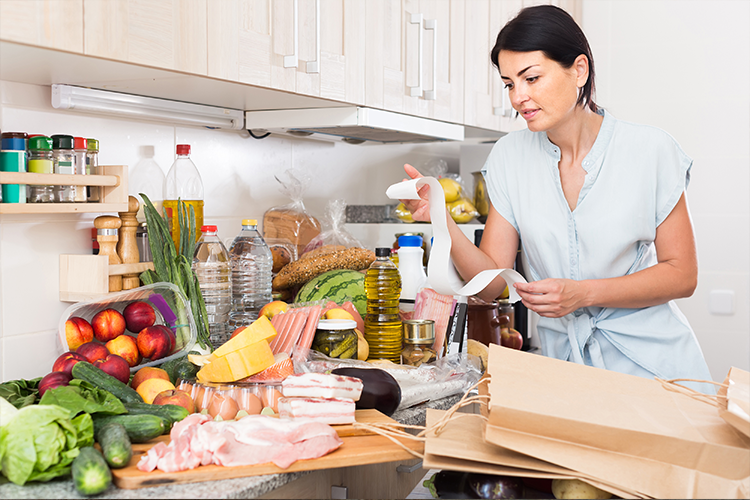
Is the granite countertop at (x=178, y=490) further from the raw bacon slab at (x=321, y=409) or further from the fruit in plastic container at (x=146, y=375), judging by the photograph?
the fruit in plastic container at (x=146, y=375)

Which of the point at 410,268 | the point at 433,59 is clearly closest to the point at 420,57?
the point at 433,59

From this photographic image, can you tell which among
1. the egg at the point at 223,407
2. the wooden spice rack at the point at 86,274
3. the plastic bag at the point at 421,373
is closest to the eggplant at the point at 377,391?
the plastic bag at the point at 421,373

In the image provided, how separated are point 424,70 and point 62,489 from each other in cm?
135

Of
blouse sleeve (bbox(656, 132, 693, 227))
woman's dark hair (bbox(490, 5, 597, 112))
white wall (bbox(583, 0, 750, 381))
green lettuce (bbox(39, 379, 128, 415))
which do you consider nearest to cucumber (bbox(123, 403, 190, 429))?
green lettuce (bbox(39, 379, 128, 415))

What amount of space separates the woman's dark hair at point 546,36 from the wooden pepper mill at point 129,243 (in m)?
0.83

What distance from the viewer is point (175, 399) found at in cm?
105

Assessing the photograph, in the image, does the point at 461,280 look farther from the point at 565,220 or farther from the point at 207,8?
the point at 207,8

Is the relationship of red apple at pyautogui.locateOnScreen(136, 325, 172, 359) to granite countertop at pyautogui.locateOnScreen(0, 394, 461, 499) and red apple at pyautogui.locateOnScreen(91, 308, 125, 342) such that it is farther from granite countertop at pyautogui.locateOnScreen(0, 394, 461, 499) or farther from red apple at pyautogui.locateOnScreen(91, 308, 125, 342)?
granite countertop at pyautogui.locateOnScreen(0, 394, 461, 499)

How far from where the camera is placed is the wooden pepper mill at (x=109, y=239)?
1346 millimetres

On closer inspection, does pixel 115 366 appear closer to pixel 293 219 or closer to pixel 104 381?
pixel 104 381

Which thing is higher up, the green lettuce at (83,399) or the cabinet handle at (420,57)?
the cabinet handle at (420,57)

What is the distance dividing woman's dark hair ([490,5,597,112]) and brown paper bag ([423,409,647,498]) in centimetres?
82

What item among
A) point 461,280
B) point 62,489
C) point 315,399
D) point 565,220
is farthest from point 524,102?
point 62,489

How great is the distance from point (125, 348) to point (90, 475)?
18.6 inches
